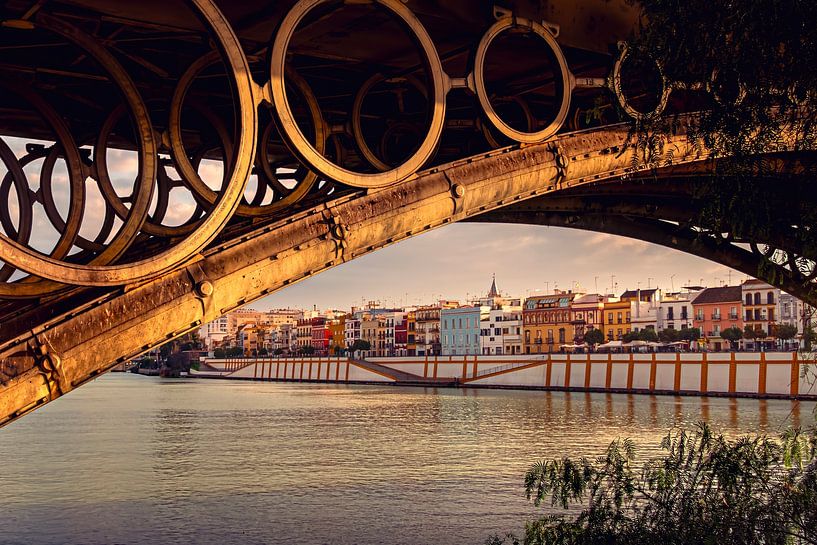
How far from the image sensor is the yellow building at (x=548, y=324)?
318 ft

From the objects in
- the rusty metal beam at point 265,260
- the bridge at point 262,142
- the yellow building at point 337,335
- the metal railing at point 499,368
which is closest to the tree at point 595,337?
the metal railing at point 499,368

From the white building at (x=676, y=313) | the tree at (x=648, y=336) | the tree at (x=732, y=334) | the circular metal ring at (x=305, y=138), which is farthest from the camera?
the white building at (x=676, y=313)

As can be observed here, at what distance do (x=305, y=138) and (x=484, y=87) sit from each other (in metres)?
2.42

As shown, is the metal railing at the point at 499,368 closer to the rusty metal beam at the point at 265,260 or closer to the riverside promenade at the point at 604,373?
the riverside promenade at the point at 604,373

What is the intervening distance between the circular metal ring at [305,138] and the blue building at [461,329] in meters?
95.6

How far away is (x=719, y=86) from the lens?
6.58 meters

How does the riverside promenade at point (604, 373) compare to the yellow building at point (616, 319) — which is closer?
the riverside promenade at point (604, 373)

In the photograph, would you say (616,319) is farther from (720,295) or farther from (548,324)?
(720,295)

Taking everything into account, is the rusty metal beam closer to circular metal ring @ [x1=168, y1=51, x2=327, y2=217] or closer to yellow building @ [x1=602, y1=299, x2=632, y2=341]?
circular metal ring @ [x1=168, y1=51, x2=327, y2=217]

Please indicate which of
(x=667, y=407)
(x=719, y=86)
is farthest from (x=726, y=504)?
(x=667, y=407)

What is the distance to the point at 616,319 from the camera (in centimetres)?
9550

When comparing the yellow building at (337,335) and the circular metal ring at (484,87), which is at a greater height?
the circular metal ring at (484,87)

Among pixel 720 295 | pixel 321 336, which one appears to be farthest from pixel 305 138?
pixel 321 336

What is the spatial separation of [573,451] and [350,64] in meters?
18.1
